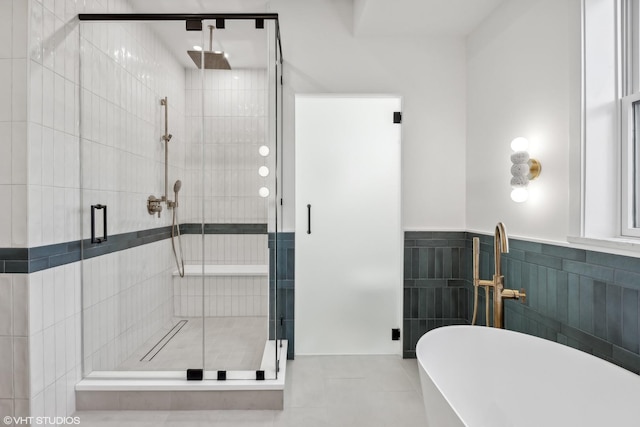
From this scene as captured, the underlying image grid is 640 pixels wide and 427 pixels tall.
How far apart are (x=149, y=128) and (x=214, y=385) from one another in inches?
60.8

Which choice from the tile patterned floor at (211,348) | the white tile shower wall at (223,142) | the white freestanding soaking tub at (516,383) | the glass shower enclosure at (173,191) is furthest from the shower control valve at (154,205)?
the white freestanding soaking tub at (516,383)

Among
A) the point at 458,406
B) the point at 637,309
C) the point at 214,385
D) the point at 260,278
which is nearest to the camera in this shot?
the point at 637,309

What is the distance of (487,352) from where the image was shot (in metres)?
1.70

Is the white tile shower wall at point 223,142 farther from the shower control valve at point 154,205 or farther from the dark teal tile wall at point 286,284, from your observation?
the dark teal tile wall at point 286,284

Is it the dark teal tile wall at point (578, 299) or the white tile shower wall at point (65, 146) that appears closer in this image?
the dark teal tile wall at point (578, 299)

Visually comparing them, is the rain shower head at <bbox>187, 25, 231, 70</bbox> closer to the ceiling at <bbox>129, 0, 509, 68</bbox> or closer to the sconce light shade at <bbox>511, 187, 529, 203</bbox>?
A: the ceiling at <bbox>129, 0, 509, 68</bbox>

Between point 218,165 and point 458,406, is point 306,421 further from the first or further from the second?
point 218,165

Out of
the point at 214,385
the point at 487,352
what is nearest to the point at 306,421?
the point at 214,385

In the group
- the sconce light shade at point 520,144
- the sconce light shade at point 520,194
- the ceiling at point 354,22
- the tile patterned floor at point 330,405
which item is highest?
the ceiling at point 354,22

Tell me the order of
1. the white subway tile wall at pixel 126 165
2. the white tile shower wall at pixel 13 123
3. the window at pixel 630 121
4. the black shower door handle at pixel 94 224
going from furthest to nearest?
1. the black shower door handle at pixel 94 224
2. the white subway tile wall at pixel 126 165
3. the white tile shower wall at pixel 13 123
4. the window at pixel 630 121

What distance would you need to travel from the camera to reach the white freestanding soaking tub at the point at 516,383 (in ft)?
4.14

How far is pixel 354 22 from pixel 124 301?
2.55m

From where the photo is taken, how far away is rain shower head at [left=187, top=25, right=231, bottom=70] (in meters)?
2.11

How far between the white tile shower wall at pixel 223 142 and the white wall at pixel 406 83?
0.67 m
